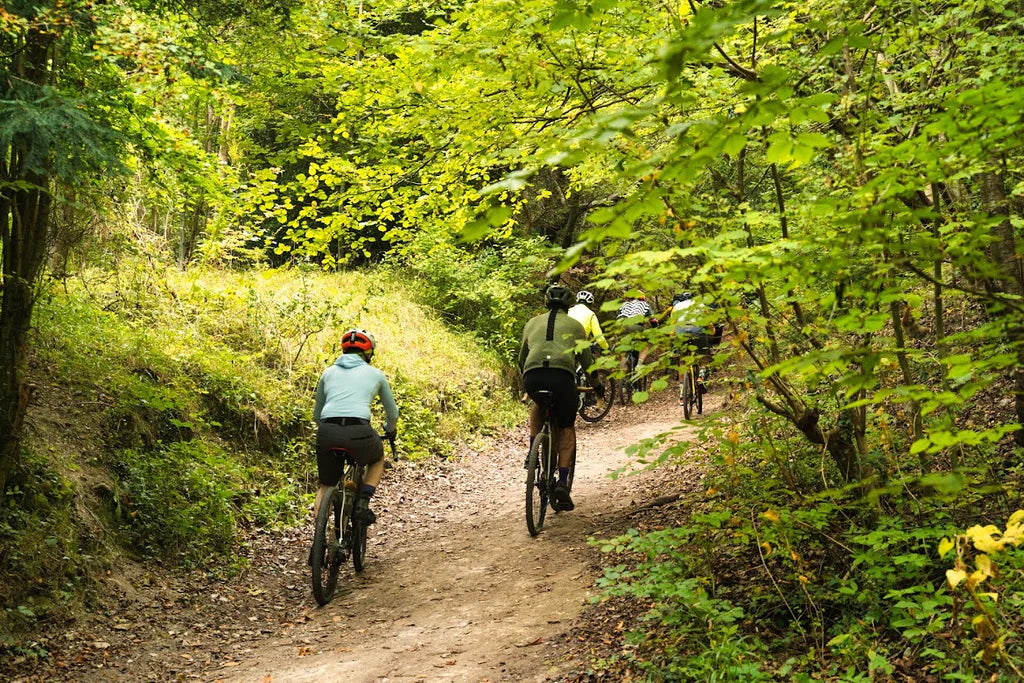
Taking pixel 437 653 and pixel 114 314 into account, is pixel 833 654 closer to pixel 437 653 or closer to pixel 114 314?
pixel 437 653

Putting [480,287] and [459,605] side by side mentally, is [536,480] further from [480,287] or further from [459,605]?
[480,287]

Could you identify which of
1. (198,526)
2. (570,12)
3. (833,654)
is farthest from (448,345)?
(570,12)

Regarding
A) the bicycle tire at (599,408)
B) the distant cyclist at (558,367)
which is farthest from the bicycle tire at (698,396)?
the distant cyclist at (558,367)

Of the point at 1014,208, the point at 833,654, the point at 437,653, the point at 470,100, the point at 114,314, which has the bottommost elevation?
the point at 437,653

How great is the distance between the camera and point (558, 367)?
7309 mm

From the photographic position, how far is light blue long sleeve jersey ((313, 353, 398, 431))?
6.59 metres

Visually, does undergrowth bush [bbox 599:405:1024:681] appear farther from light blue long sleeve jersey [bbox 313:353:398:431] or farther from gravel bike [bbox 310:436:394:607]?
light blue long sleeve jersey [bbox 313:353:398:431]

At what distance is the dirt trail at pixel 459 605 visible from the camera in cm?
514

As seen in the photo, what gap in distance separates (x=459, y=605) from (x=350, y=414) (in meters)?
1.86

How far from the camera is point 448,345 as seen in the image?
14586mm

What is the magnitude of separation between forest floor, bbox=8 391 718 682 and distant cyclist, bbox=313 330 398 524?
0.99 m

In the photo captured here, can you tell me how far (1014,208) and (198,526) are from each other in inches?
315

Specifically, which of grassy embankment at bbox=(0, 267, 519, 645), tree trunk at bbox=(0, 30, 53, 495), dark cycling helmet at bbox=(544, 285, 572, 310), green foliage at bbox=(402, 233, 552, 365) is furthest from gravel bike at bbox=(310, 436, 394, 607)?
green foliage at bbox=(402, 233, 552, 365)

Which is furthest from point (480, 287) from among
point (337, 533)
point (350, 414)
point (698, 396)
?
point (337, 533)
